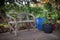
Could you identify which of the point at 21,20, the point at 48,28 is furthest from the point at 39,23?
the point at 21,20

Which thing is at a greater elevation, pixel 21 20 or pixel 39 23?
pixel 21 20

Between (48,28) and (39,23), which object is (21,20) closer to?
(39,23)

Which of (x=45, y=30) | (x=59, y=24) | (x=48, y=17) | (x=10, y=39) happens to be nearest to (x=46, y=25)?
(x=45, y=30)

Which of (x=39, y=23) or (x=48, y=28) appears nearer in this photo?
(x=48, y=28)

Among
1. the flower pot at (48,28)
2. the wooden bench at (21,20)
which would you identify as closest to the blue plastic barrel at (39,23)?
the wooden bench at (21,20)

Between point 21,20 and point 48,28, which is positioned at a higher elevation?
point 21,20

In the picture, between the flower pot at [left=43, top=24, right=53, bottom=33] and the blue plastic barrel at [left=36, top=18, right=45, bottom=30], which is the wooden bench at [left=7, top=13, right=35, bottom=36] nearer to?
the blue plastic barrel at [left=36, top=18, right=45, bottom=30]

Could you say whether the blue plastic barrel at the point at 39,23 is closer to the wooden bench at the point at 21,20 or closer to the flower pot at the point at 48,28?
the wooden bench at the point at 21,20

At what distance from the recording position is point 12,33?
4.47 metres

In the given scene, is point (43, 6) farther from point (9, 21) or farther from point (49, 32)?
point (9, 21)

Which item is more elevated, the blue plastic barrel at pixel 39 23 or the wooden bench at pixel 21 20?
the wooden bench at pixel 21 20

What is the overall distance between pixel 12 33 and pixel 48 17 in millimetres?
1357

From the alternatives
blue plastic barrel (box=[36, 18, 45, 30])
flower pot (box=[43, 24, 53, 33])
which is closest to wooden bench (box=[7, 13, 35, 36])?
blue plastic barrel (box=[36, 18, 45, 30])

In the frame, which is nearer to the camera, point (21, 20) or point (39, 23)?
point (21, 20)
